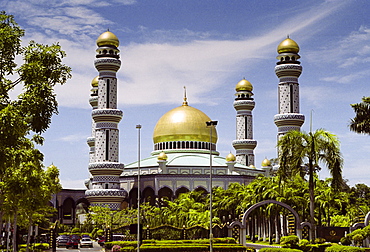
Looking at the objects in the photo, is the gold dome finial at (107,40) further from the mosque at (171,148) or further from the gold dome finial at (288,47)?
the gold dome finial at (288,47)

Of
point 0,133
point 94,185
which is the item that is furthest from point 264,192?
point 0,133

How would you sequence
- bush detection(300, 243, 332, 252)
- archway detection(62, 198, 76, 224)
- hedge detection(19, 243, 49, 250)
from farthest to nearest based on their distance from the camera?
archway detection(62, 198, 76, 224) → hedge detection(19, 243, 49, 250) → bush detection(300, 243, 332, 252)

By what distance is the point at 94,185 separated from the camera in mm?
87125

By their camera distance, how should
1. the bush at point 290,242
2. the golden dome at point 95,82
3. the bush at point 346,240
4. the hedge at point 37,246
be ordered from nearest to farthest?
1. the bush at point 290,242
2. the bush at point 346,240
3. the hedge at point 37,246
4. the golden dome at point 95,82

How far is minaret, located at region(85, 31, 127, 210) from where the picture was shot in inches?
3383

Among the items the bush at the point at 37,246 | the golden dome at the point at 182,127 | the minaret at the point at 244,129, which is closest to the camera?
the bush at the point at 37,246

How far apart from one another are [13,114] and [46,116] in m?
1.89

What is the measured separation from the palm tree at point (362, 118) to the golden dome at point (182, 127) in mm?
61314

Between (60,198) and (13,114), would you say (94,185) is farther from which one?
(13,114)

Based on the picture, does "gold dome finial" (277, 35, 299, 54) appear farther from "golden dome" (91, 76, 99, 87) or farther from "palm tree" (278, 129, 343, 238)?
"palm tree" (278, 129, 343, 238)

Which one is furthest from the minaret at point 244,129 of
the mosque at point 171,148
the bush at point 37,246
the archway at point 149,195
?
the bush at point 37,246

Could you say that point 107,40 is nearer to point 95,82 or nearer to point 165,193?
point 95,82

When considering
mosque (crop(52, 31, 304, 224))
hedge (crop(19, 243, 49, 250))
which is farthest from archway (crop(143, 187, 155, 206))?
hedge (crop(19, 243, 49, 250))

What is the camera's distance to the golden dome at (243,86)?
107500mm
